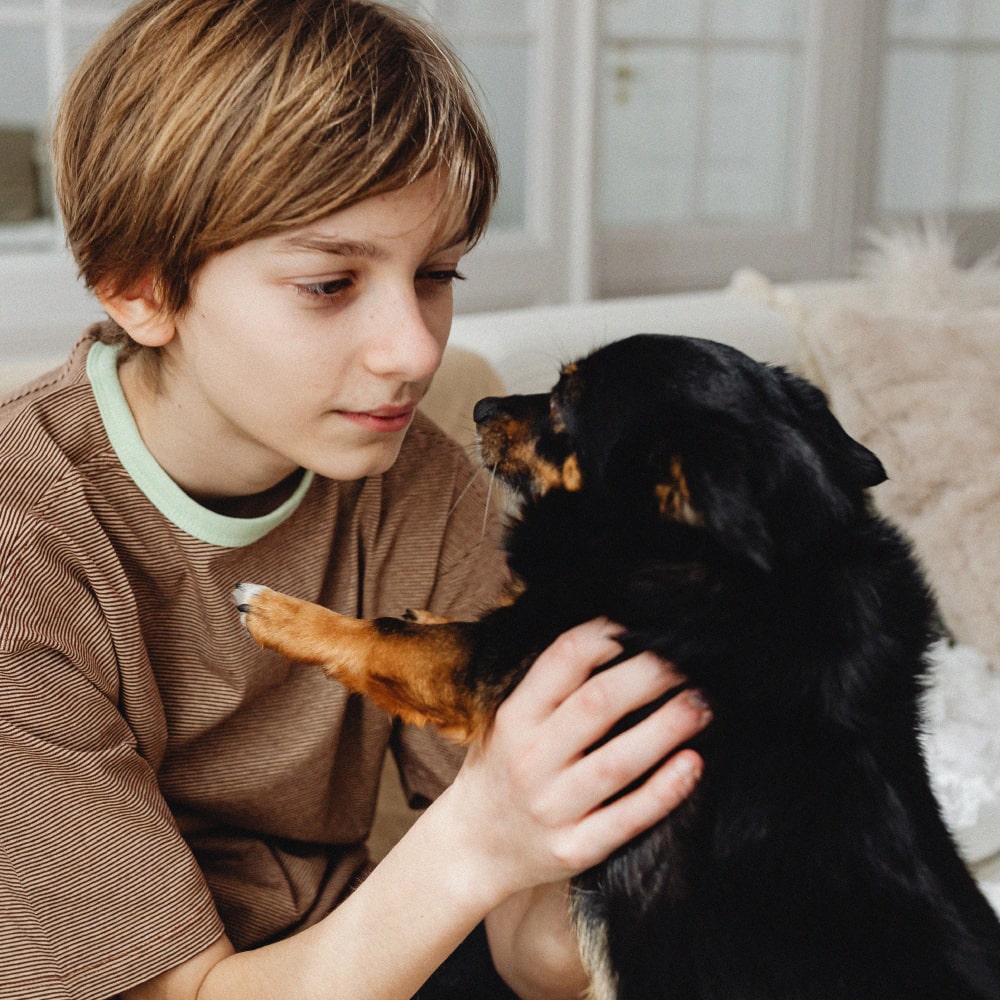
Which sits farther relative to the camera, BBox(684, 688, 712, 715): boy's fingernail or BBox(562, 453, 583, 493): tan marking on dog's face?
BBox(562, 453, 583, 493): tan marking on dog's face

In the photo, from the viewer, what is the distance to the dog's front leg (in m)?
1.07

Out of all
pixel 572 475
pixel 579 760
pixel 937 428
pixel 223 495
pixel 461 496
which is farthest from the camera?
pixel 937 428

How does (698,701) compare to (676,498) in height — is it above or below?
below

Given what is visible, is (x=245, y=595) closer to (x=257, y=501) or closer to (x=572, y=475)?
(x=257, y=501)

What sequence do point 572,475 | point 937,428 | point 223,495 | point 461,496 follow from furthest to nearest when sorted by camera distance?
1. point 937,428
2. point 461,496
3. point 223,495
4. point 572,475

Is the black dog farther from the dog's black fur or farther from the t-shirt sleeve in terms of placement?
the t-shirt sleeve

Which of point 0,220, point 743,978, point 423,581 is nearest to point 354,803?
point 423,581

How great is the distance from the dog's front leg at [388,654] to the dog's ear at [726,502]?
0.84 feet

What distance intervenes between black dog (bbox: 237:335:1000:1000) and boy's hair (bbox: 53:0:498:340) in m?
0.27

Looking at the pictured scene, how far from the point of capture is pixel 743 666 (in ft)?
3.27

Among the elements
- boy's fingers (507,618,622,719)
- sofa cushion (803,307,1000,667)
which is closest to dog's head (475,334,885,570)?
boy's fingers (507,618,622,719)

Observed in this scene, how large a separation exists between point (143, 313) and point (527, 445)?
0.39 m

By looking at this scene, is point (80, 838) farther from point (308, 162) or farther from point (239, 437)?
point (308, 162)

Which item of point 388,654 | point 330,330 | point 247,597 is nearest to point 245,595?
point 247,597
